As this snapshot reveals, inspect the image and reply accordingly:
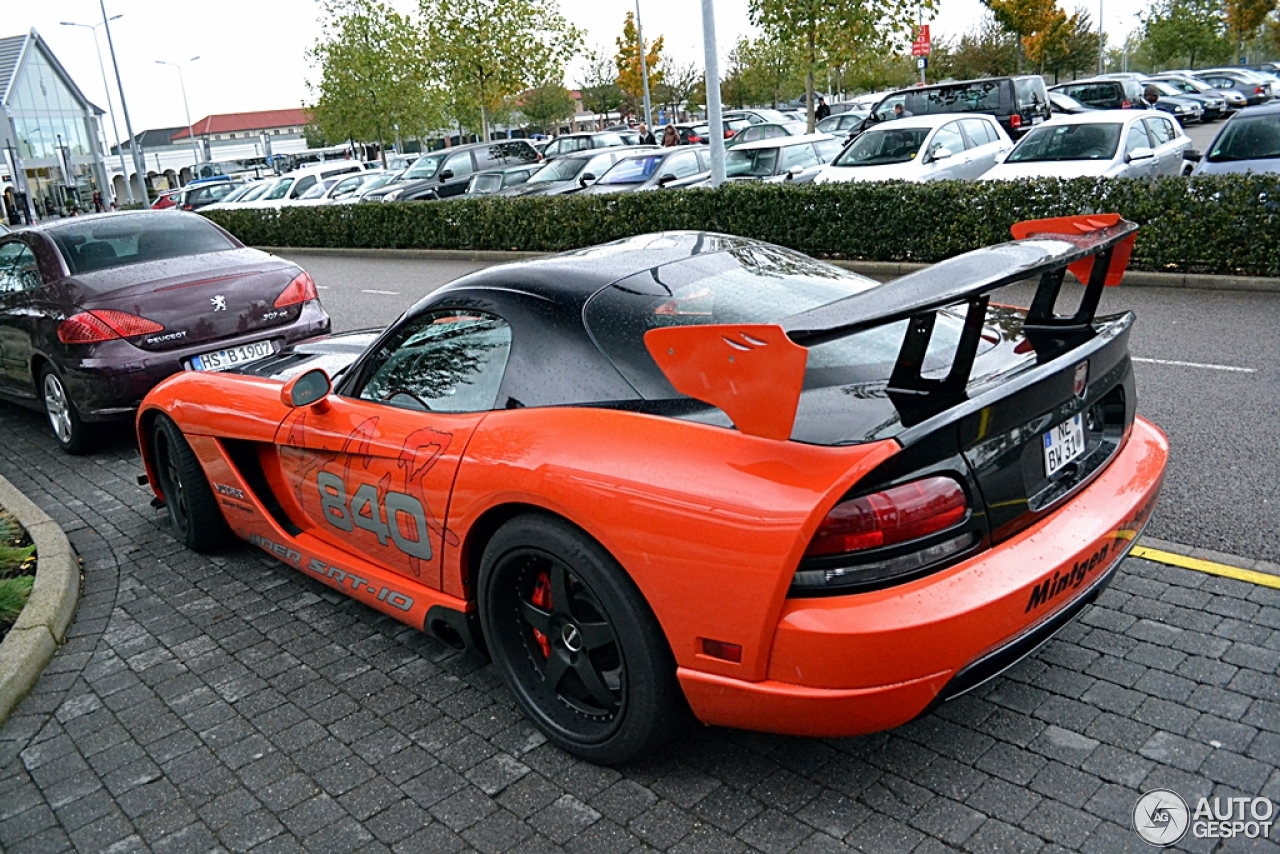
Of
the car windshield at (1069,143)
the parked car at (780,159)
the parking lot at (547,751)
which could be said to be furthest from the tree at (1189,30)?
the parking lot at (547,751)

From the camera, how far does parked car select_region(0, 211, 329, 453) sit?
6836 millimetres

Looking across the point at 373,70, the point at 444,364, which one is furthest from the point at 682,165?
the point at 373,70

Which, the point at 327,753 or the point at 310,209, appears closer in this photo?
the point at 327,753

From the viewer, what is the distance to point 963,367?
2.63 m

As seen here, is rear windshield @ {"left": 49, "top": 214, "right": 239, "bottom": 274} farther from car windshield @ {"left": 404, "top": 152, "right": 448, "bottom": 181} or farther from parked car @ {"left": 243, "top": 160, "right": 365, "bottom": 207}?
parked car @ {"left": 243, "top": 160, "right": 365, "bottom": 207}

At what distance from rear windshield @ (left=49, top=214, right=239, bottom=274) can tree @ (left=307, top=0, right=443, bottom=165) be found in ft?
103

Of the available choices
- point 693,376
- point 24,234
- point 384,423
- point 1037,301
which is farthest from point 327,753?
point 24,234

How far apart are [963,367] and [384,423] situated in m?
1.98

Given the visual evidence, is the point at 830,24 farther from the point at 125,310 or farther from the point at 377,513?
the point at 377,513

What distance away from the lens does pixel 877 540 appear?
2480mm

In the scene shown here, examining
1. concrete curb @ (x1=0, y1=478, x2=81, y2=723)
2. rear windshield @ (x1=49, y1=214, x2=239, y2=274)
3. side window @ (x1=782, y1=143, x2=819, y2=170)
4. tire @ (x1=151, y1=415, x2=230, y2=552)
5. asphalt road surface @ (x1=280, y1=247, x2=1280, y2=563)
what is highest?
rear windshield @ (x1=49, y1=214, x2=239, y2=274)

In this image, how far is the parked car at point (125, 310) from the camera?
6.84m

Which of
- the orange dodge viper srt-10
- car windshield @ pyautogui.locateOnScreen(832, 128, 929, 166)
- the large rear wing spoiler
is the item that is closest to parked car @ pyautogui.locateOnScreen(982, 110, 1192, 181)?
car windshield @ pyautogui.locateOnScreen(832, 128, 929, 166)

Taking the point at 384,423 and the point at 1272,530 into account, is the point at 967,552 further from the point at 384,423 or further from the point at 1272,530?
the point at 1272,530
